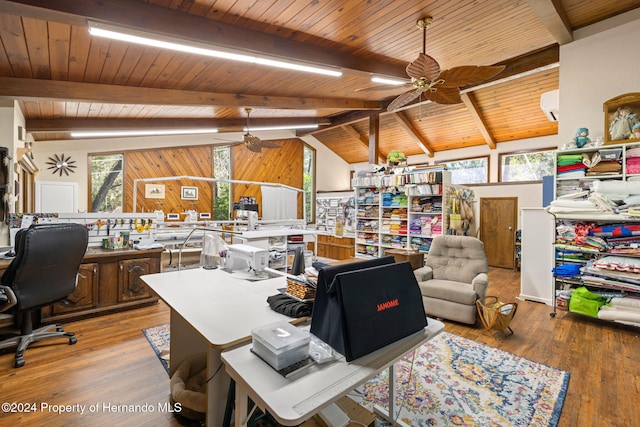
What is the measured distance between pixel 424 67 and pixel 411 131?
5.11m

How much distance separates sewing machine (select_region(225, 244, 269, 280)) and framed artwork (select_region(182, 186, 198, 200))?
218 inches

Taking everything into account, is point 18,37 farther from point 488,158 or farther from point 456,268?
point 488,158

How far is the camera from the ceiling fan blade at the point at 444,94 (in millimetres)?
3477

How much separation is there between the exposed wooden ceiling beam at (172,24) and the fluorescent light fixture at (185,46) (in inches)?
2.3

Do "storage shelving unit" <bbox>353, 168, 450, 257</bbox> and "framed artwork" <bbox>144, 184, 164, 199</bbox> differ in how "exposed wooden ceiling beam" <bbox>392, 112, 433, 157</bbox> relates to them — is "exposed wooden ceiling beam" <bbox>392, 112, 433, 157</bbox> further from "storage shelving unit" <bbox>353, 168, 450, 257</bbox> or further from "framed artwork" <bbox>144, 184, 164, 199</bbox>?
"framed artwork" <bbox>144, 184, 164, 199</bbox>

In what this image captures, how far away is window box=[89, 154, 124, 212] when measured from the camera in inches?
251

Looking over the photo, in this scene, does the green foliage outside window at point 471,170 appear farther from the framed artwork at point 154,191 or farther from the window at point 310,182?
the framed artwork at point 154,191

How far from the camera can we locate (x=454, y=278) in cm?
371

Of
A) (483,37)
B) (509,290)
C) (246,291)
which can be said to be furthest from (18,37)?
(509,290)

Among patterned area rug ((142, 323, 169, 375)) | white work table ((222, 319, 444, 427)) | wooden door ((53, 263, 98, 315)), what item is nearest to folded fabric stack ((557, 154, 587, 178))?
white work table ((222, 319, 444, 427))

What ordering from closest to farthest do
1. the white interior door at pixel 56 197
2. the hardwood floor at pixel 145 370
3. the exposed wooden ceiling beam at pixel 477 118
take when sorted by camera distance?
the hardwood floor at pixel 145 370
the white interior door at pixel 56 197
the exposed wooden ceiling beam at pixel 477 118

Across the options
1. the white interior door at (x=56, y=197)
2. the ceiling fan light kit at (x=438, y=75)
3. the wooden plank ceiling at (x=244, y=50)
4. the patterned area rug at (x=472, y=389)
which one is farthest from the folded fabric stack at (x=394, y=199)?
the white interior door at (x=56, y=197)

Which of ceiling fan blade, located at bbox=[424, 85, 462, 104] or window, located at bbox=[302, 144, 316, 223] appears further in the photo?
window, located at bbox=[302, 144, 316, 223]

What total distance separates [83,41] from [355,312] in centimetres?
335
